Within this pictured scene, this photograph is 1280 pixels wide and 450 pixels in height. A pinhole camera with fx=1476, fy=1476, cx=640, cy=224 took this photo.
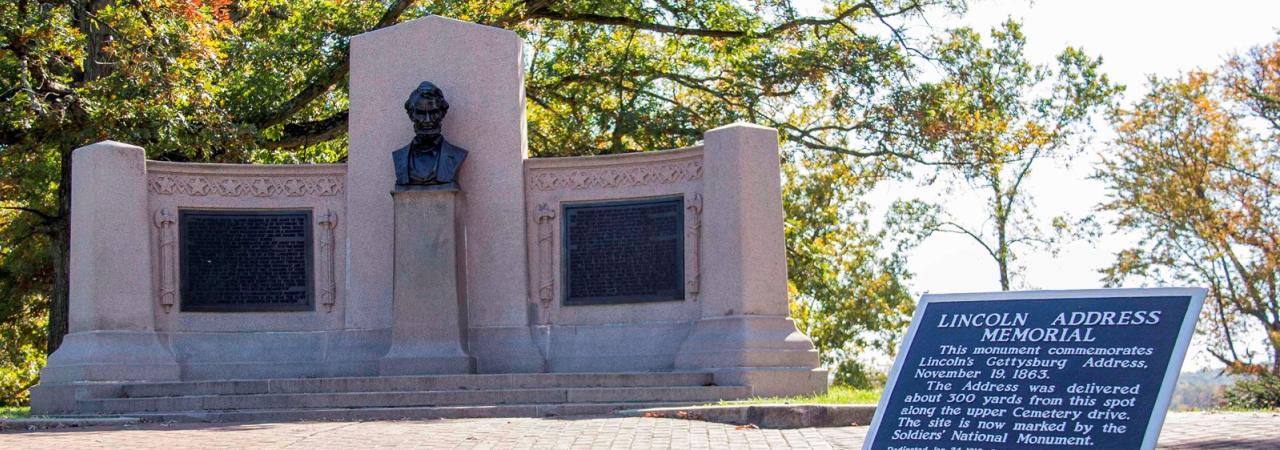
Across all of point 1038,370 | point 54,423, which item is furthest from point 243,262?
point 1038,370

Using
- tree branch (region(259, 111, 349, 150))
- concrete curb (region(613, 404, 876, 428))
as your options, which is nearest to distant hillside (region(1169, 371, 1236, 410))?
concrete curb (region(613, 404, 876, 428))

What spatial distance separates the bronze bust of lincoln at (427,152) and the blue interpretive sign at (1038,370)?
9992mm

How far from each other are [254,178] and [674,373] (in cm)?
580

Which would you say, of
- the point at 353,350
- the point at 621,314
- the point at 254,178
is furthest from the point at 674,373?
the point at 254,178

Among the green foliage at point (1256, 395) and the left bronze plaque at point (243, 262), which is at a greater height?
the left bronze plaque at point (243, 262)

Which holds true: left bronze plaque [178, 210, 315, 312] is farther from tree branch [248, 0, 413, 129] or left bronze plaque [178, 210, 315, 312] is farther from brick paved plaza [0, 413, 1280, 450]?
tree branch [248, 0, 413, 129]

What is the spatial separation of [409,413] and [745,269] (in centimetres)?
409

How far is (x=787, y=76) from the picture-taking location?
2414 cm

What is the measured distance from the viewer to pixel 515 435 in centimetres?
1133

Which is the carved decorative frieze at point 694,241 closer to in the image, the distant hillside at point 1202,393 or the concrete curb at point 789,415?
the concrete curb at point 789,415

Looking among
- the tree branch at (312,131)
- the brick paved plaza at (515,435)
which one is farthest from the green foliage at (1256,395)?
the tree branch at (312,131)

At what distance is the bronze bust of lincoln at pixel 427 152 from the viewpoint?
1655 centimetres

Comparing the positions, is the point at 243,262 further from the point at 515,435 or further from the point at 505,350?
the point at 515,435

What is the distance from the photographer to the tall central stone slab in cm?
1702
